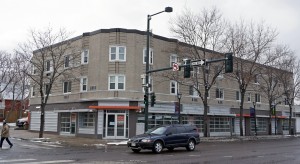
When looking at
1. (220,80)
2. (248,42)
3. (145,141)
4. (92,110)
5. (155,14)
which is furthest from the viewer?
(220,80)

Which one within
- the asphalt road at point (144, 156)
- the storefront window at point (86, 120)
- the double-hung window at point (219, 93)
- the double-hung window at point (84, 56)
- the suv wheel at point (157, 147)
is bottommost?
the asphalt road at point (144, 156)

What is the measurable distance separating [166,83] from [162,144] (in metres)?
17.6

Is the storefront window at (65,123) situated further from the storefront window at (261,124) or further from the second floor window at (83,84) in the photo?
the storefront window at (261,124)

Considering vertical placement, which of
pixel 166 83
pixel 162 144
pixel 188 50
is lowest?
pixel 162 144

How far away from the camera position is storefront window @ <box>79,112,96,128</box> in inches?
1342

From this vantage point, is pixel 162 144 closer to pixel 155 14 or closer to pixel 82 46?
pixel 155 14

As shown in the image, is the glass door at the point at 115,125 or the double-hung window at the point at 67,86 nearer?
the glass door at the point at 115,125

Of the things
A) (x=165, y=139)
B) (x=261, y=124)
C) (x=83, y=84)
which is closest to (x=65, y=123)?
(x=83, y=84)

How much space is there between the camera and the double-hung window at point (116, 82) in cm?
3372

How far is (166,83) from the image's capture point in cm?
3697

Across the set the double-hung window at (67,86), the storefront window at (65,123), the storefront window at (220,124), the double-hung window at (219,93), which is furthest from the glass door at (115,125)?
the double-hung window at (219,93)

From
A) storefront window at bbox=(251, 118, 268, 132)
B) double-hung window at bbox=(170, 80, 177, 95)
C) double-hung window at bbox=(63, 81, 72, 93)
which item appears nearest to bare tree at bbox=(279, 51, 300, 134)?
storefront window at bbox=(251, 118, 268, 132)

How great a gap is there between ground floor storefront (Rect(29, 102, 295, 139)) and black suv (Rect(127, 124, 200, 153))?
1215 cm

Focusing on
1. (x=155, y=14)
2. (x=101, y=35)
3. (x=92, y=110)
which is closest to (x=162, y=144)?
(x=155, y=14)
